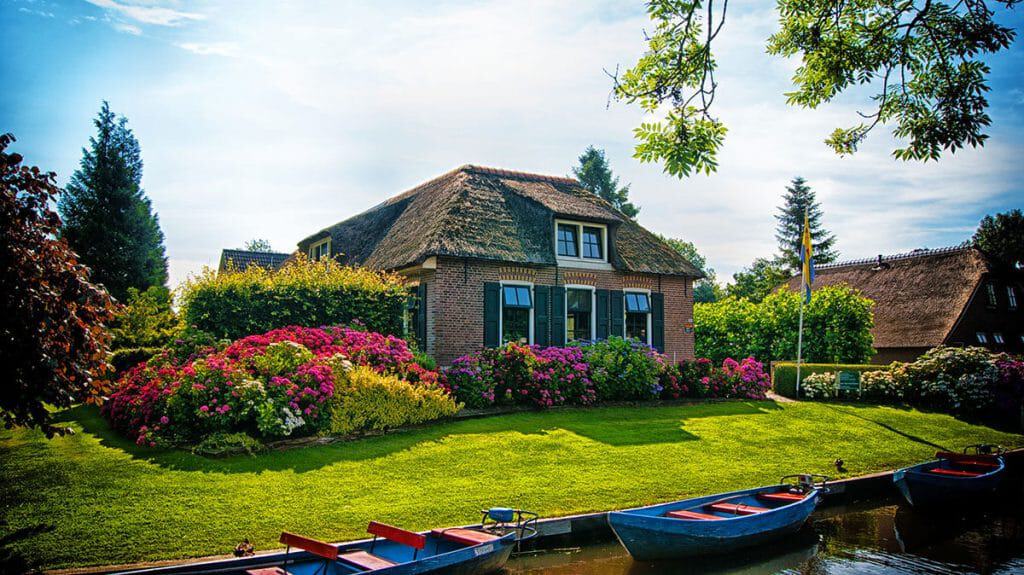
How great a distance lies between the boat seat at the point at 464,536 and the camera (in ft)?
21.7

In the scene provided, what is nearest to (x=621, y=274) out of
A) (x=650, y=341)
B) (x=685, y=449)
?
(x=650, y=341)

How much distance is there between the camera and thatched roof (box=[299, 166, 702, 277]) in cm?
1745

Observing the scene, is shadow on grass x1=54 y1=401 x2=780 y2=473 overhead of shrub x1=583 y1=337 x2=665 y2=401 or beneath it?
beneath

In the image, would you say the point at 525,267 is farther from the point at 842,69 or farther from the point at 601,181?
the point at 601,181

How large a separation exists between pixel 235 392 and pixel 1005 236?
6474 cm

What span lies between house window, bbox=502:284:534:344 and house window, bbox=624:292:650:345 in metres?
3.56

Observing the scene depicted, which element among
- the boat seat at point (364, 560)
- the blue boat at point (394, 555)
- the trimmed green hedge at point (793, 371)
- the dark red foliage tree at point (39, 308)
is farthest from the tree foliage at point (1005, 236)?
the dark red foliage tree at point (39, 308)

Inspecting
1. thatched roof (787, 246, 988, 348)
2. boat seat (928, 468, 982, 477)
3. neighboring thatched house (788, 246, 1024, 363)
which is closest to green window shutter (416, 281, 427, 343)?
boat seat (928, 468, 982, 477)

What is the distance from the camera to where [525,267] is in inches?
704

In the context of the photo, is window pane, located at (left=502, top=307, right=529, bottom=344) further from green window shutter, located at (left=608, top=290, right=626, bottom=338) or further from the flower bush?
the flower bush

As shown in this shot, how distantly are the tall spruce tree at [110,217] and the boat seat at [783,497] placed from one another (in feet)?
81.0

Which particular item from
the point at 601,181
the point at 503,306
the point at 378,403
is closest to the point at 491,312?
the point at 503,306

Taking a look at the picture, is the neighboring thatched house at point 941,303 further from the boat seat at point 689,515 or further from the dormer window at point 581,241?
the boat seat at point 689,515

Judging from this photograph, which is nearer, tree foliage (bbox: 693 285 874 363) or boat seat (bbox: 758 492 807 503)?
boat seat (bbox: 758 492 807 503)
